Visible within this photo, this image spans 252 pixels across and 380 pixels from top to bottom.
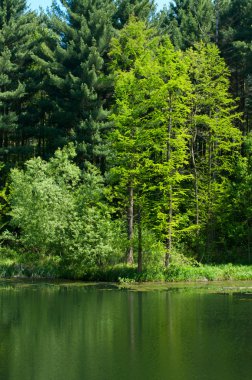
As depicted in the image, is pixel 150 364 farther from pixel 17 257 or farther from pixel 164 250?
pixel 17 257

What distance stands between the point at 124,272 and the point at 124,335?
1273cm

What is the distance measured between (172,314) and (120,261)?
38.0 ft

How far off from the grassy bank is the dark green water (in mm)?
3424

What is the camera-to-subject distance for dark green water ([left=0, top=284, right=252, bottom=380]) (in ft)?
40.3

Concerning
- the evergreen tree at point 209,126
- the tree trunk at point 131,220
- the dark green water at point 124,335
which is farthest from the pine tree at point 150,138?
the dark green water at point 124,335

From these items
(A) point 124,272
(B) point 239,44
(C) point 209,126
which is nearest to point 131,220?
(A) point 124,272

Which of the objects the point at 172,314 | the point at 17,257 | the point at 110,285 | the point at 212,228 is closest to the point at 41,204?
the point at 17,257

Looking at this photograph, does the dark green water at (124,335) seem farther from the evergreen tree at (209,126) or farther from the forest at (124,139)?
the evergreen tree at (209,126)

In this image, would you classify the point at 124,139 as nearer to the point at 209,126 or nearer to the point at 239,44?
the point at 209,126

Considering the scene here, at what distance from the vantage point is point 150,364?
12.8 metres

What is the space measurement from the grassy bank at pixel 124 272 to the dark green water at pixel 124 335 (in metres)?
3.42

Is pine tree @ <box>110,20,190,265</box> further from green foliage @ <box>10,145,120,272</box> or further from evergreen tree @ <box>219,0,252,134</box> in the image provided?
evergreen tree @ <box>219,0,252,134</box>

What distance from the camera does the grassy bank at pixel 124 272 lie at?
1118 inches

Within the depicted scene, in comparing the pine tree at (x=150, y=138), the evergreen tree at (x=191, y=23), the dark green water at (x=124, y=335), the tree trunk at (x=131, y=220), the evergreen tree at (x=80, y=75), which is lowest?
the dark green water at (x=124, y=335)
